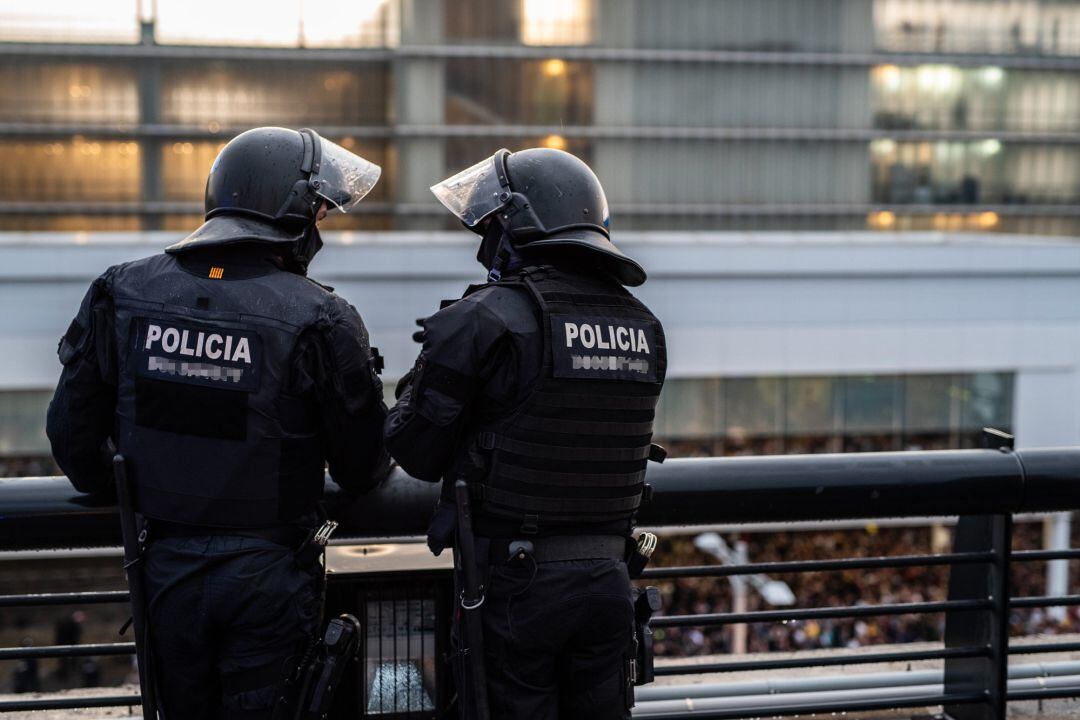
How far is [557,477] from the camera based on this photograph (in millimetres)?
2850

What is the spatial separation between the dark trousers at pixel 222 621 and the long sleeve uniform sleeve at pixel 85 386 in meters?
0.34

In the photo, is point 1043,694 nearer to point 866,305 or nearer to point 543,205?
point 543,205

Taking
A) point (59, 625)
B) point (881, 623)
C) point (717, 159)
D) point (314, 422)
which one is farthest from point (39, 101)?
point (314, 422)

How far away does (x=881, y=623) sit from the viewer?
20.1m

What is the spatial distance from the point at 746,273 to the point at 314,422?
1093 inches

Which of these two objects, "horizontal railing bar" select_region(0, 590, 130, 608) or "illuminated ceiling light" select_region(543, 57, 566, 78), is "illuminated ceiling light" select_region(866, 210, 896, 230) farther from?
"horizontal railing bar" select_region(0, 590, 130, 608)

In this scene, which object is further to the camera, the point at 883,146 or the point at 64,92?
the point at 883,146

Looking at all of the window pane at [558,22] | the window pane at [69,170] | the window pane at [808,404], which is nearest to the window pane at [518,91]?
the window pane at [558,22]

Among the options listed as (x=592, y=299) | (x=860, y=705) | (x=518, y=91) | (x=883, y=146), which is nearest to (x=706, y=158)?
(x=883, y=146)

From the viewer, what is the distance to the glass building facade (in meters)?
33.5

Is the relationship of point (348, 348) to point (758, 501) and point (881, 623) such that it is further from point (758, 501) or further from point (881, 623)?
point (881, 623)

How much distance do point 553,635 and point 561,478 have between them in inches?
15.5

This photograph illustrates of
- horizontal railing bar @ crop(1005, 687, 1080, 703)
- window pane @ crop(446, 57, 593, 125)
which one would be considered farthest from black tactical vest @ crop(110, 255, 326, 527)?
window pane @ crop(446, 57, 593, 125)

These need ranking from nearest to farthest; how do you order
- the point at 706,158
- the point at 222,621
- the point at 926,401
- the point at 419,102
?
the point at 222,621, the point at 926,401, the point at 419,102, the point at 706,158
